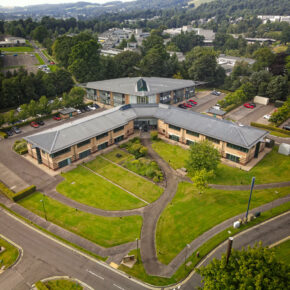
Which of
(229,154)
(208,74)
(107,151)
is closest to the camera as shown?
(229,154)

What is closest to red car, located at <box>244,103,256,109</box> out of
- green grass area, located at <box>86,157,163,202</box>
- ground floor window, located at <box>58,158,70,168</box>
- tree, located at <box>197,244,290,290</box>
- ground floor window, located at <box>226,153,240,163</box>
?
ground floor window, located at <box>226,153,240,163</box>

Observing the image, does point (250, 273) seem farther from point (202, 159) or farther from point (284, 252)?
point (202, 159)

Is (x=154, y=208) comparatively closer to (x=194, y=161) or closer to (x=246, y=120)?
(x=194, y=161)

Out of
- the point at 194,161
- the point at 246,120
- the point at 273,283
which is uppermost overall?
the point at 273,283

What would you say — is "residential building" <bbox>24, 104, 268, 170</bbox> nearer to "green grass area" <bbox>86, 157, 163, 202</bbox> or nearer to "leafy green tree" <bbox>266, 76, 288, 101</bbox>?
"green grass area" <bbox>86, 157, 163, 202</bbox>

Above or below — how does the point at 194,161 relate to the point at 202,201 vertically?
above

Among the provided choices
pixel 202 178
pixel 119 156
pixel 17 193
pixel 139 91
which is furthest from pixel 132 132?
pixel 17 193

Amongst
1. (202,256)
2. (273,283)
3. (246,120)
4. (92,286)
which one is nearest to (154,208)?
(202,256)

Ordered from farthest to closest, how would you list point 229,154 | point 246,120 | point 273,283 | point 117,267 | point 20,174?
1. point 246,120
2. point 229,154
3. point 20,174
4. point 117,267
5. point 273,283
